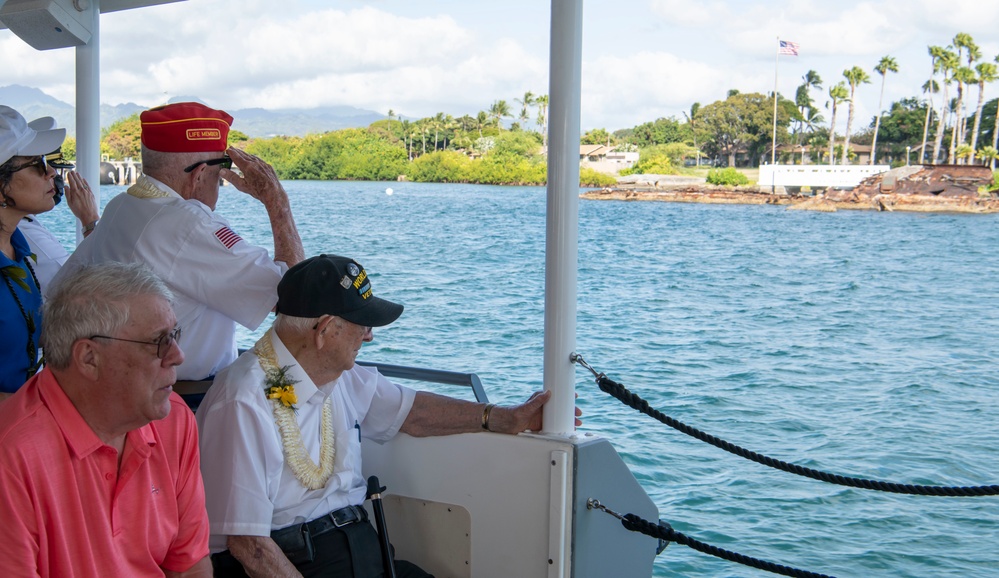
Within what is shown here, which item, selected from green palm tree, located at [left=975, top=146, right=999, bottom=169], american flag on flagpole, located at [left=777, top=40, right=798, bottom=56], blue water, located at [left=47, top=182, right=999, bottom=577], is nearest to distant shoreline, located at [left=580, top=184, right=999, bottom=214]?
green palm tree, located at [left=975, top=146, right=999, bottom=169]

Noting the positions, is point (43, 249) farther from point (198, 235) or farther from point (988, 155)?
point (988, 155)

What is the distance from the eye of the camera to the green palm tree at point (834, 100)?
7031cm

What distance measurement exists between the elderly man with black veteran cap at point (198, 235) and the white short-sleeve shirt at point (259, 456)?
0.51ft

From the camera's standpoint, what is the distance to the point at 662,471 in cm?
1130

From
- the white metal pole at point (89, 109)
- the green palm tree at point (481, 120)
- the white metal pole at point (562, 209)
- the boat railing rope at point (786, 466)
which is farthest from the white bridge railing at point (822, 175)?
the white metal pole at point (562, 209)

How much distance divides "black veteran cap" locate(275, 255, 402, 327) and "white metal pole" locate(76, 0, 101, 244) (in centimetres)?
194

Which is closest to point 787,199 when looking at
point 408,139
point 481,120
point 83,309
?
point 481,120

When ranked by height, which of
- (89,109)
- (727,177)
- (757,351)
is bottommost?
(757,351)

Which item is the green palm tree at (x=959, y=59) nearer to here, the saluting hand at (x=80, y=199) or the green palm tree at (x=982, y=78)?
the green palm tree at (x=982, y=78)

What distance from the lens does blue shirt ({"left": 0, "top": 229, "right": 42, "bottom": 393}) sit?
191cm

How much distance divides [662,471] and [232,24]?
82.8 meters

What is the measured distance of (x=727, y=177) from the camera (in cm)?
6888

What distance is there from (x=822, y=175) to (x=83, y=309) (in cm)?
6516

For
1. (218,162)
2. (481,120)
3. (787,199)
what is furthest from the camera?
(481,120)
